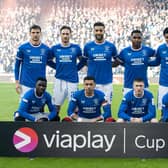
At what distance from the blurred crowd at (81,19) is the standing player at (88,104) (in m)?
16.2

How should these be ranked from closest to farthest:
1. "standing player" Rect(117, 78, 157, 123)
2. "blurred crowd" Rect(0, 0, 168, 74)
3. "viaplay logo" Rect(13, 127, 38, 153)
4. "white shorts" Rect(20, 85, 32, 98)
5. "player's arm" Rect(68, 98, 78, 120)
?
"viaplay logo" Rect(13, 127, 38, 153) < "standing player" Rect(117, 78, 157, 123) < "player's arm" Rect(68, 98, 78, 120) < "white shorts" Rect(20, 85, 32, 98) < "blurred crowd" Rect(0, 0, 168, 74)

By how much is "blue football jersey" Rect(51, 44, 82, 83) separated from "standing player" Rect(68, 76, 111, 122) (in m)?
0.81

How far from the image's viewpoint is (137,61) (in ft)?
20.1

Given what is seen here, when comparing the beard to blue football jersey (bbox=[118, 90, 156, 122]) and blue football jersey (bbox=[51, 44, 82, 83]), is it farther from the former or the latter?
blue football jersey (bbox=[118, 90, 156, 122])

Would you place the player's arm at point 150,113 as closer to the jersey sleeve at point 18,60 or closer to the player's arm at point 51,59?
the player's arm at point 51,59

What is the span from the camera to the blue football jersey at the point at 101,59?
6176 millimetres

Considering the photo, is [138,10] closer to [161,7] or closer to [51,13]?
[161,7]

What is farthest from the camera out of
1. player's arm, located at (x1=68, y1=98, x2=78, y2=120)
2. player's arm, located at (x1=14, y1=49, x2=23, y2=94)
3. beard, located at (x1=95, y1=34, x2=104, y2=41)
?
player's arm, located at (x1=14, y1=49, x2=23, y2=94)

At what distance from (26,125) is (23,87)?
1.92 metres

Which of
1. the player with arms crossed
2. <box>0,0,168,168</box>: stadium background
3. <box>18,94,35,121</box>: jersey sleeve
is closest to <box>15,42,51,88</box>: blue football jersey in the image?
<box>18,94,35,121</box>: jersey sleeve

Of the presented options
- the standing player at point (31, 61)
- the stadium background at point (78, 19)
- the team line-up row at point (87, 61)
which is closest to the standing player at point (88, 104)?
the team line-up row at point (87, 61)

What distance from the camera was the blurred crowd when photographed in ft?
73.2

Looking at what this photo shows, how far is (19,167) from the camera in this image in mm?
4297

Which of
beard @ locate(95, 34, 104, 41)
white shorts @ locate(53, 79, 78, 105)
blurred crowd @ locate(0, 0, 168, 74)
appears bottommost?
white shorts @ locate(53, 79, 78, 105)
